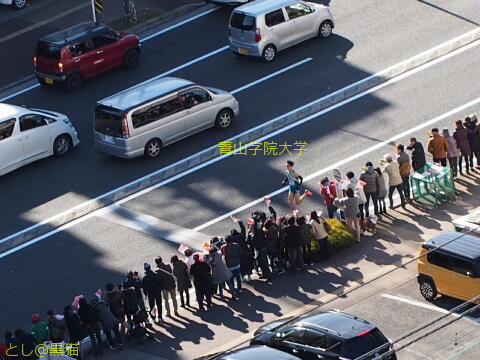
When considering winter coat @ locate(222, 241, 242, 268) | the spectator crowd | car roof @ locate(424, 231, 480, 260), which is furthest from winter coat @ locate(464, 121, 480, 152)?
winter coat @ locate(222, 241, 242, 268)

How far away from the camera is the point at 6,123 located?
34.3m

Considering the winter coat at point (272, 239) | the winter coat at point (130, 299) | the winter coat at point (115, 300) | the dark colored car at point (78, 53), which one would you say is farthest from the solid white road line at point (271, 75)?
the winter coat at point (115, 300)

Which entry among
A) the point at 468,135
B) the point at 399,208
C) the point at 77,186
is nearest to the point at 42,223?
the point at 77,186

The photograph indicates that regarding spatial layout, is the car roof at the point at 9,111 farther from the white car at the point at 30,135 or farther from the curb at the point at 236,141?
the curb at the point at 236,141

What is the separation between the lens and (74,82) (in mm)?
38656

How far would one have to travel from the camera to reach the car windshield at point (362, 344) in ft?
74.1

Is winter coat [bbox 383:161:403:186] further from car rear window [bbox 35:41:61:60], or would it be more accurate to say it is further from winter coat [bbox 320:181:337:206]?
car rear window [bbox 35:41:61:60]

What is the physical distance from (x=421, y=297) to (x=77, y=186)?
10915mm

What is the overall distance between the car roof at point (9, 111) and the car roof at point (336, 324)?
14.0m

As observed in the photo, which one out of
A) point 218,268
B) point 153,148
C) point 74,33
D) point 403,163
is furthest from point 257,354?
point 74,33

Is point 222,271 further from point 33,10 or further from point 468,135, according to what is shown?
point 33,10

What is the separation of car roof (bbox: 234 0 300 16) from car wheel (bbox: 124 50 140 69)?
3606 millimetres

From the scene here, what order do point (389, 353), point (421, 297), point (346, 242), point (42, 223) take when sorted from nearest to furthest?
point (389, 353)
point (421, 297)
point (346, 242)
point (42, 223)

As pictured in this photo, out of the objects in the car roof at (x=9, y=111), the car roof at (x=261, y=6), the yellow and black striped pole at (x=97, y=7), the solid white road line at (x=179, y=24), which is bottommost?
the solid white road line at (x=179, y=24)
